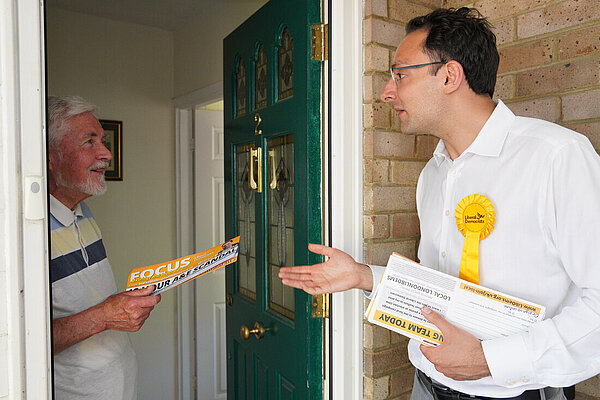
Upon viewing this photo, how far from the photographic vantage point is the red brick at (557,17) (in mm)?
1426

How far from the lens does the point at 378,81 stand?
1.69 m

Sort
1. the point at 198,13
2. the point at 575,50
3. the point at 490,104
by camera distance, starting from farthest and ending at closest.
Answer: the point at 198,13 < the point at 575,50 < the point at 490,104

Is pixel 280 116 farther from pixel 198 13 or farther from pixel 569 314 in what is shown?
pixel 198 13

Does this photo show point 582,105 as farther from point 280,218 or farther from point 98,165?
point 98,165

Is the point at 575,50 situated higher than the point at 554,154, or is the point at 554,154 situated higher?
the point at 575,50

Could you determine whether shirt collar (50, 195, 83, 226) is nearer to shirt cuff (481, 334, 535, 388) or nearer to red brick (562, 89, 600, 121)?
shirt cuff (481, 334, 535, 388)

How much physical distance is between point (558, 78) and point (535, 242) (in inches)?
26.4

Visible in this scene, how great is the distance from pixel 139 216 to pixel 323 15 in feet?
8.41

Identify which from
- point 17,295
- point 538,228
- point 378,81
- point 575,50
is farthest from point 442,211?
point 17,295

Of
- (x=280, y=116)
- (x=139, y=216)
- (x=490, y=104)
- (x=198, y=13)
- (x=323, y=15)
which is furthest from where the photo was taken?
(x=139, y=216)

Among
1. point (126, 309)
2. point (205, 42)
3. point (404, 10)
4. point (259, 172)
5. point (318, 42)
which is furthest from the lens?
point (205, 42)

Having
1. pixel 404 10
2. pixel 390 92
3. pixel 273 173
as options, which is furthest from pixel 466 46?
→ pixel 273 173

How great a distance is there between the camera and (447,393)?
4.29ft

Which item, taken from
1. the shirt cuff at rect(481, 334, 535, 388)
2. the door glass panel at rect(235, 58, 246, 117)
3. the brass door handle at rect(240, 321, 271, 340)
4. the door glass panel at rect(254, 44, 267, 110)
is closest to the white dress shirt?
the shirt cuff at rect(481, 334, 535, 388)
